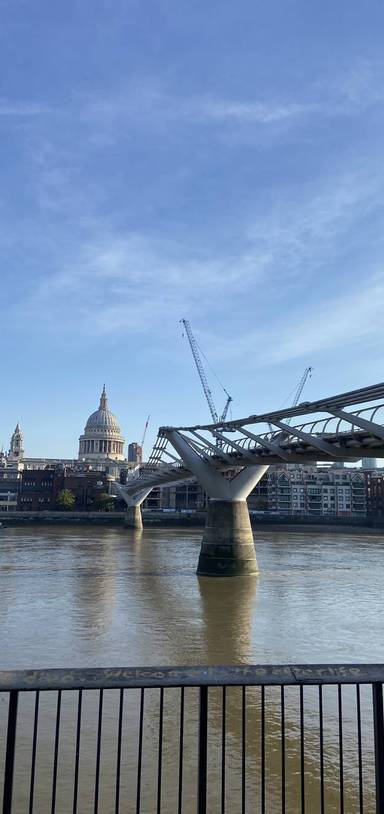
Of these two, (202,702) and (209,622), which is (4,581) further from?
(202,702)

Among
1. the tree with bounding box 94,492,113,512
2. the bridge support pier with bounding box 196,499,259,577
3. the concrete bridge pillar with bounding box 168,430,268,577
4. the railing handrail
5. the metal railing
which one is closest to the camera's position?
the railing handrail

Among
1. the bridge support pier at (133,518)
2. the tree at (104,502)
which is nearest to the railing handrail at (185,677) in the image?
the bridge support pier at (133,518)

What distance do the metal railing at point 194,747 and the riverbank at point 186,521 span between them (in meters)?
88.5

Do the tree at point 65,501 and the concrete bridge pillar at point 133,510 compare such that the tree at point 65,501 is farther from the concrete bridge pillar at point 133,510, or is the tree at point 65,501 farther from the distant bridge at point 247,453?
the distant bridge at point 247,453

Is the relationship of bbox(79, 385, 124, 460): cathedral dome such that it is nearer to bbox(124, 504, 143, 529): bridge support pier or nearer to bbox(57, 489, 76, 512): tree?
bbox(57, 489, 76, 512): tree

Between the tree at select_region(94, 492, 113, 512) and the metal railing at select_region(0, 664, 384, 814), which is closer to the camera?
the metal railing at select_region(0, 664, 384, 814)

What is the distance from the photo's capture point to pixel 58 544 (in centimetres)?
6119

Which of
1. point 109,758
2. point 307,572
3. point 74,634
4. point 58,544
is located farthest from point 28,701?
point 58,544

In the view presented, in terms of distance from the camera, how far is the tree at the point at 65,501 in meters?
123

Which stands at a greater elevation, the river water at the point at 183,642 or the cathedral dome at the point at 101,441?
the cathedral dome at the point at 101,441

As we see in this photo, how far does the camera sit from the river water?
915cm

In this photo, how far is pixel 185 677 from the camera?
4.07m

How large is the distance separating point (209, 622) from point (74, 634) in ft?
16.7

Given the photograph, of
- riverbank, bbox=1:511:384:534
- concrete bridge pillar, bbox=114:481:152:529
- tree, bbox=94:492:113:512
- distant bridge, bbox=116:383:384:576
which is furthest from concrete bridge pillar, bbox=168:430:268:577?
tree, bbox=94:492:113:512
